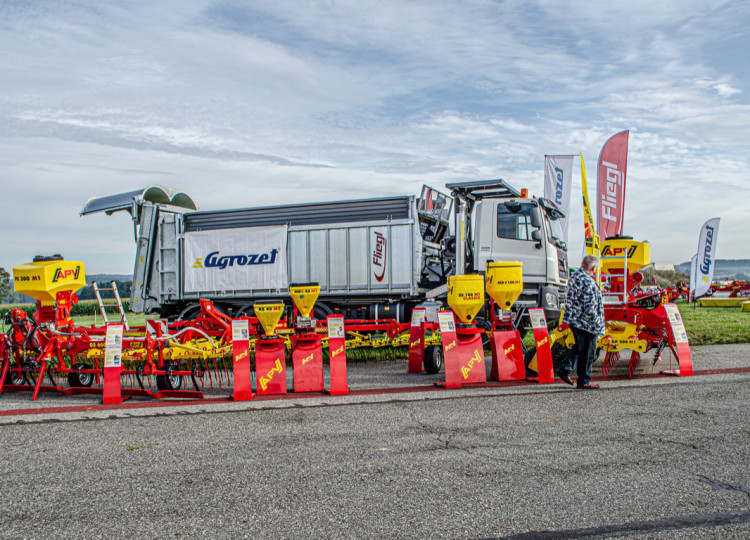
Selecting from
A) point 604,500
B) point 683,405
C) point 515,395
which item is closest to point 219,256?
point 515,395

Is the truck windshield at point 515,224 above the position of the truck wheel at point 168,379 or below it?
above

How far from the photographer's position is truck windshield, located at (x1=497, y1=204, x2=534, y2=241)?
12656mm

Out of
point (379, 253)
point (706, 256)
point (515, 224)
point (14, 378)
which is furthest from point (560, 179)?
point (14, 378)

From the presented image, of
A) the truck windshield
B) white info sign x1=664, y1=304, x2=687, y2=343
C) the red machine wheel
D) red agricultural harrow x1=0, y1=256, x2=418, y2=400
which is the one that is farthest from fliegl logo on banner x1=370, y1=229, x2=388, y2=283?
the red machine wheel

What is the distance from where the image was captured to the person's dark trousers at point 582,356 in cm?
805

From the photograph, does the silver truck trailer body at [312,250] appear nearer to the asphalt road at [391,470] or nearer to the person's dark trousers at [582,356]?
the person's dark trousers at [582,356]

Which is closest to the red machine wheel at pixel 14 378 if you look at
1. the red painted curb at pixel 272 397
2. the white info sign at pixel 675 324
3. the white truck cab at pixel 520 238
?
the red painted curb at pixel 272 397

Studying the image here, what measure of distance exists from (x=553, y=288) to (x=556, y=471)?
843 cm

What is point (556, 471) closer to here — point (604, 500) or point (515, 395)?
point (604, 500)

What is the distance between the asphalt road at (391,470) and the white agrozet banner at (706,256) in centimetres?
2303

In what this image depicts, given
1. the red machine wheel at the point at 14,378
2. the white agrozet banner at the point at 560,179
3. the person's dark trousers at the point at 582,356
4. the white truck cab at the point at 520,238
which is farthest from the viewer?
the white agrozet banner at the point at 560,179

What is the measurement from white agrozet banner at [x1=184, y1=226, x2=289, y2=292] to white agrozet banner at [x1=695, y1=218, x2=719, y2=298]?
22014 millimetres

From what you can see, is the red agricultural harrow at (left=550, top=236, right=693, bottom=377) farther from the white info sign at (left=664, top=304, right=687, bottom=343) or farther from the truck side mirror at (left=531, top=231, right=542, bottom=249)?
the truck side mirror at (left=531, top=231, right=542, bottom=249)

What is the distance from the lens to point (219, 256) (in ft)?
46.0
